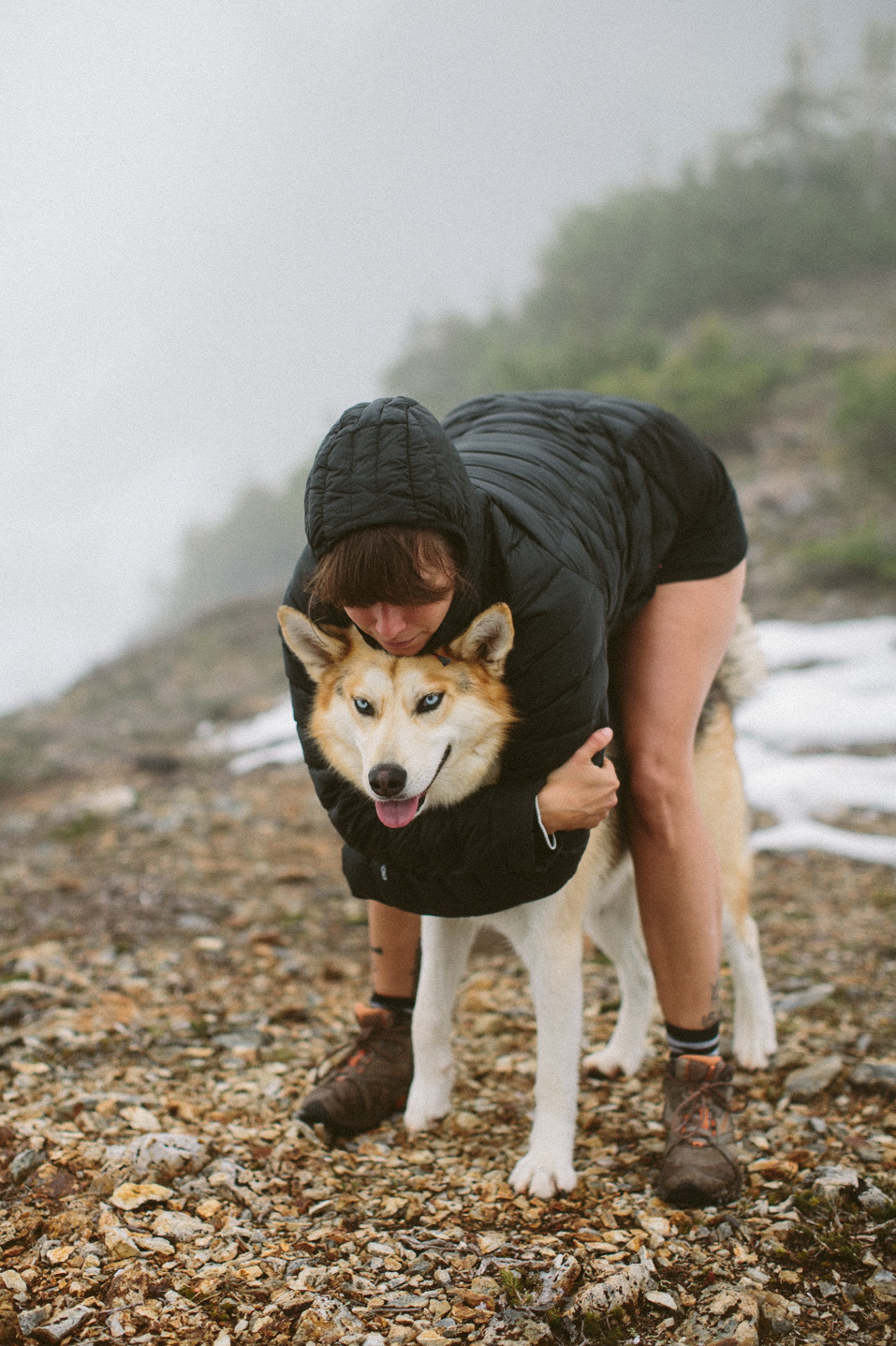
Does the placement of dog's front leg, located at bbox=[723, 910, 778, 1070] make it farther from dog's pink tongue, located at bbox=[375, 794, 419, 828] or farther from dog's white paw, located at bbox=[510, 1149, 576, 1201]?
dog's pink tongue, located at bbox=[375, 794, 419, 828]

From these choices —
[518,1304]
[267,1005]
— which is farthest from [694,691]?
[267,1005]

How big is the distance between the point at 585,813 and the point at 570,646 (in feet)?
1.55

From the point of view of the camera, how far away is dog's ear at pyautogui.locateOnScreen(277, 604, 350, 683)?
227 cm

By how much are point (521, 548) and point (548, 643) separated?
0.22 metres

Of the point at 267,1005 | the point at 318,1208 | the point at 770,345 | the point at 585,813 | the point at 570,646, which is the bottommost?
the point at 770,345

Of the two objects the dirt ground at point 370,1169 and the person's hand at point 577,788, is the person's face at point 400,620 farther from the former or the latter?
the dirt ground at point 370,1169

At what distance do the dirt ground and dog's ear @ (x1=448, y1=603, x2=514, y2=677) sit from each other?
137cm

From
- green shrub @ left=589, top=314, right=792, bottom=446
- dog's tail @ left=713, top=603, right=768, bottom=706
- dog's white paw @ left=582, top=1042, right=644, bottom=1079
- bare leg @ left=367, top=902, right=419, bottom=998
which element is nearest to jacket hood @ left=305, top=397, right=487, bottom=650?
bare leg @ left=367, top=902, right=419, bottom=998

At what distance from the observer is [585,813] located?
2.28 meters

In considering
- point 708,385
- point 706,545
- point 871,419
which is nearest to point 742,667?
point 706,545

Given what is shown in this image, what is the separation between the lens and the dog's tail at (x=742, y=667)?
315 cm

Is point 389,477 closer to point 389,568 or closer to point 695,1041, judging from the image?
point 389,568

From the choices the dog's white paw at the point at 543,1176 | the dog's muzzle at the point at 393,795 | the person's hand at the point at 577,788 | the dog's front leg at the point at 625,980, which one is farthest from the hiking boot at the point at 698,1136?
the dog's muzzle at the point at 393,795

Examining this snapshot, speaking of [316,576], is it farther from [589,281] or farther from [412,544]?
[589,281]
